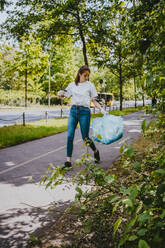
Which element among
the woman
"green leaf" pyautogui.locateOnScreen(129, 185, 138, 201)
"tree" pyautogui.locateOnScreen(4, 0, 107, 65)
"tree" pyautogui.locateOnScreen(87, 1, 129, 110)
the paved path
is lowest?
the paved path

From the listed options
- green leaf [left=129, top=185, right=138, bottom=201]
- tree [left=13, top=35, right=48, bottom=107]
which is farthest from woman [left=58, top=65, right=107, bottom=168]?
tree [left=13, top=35, right=48, bottom=107]

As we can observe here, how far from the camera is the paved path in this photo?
8.53ft

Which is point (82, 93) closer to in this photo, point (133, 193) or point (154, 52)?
point (154, 52)

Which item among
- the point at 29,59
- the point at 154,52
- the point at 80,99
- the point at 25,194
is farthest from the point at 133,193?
the point at 29,59

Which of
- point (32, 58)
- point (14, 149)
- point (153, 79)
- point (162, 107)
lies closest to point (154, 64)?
point (162, 107)

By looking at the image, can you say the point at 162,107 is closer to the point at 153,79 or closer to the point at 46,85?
the point at 153,79

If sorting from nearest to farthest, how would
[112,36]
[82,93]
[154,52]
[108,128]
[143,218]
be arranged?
1. [143,218]
2. [154,52]
3. [108,128]
4. [82,93]
5. [112,36]

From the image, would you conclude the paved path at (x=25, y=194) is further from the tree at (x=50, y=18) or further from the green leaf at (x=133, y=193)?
the tree at (x=50, y=18)

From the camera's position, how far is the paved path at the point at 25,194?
260cm

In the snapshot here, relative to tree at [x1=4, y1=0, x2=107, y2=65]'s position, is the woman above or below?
below

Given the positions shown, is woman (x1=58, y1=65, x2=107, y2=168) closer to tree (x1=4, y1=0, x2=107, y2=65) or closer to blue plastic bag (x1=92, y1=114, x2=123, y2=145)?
blue plastic bag (x1=92, y1=114, x2=123, y2=145)

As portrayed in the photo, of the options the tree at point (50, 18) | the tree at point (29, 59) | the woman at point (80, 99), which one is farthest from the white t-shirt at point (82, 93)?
the tree at point (29, 59)

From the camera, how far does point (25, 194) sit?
12.0 feet

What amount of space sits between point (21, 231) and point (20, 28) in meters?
14.7
